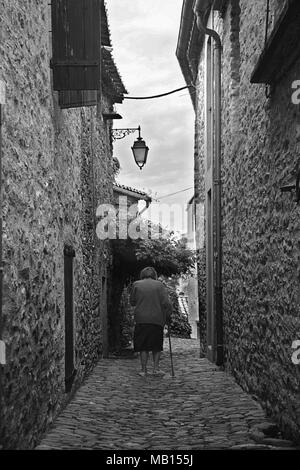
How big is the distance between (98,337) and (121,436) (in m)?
5.27

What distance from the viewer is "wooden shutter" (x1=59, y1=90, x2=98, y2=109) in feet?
20.8

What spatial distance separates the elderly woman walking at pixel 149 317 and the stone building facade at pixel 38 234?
0.75 m

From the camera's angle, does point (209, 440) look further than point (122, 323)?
No

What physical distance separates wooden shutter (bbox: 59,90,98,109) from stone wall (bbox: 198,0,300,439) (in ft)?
4.97

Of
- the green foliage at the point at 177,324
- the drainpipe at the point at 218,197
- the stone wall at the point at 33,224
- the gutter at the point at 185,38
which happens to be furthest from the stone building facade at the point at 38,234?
the green foliage at the point at 177,324

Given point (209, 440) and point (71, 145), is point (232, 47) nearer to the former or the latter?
point (71, 145)

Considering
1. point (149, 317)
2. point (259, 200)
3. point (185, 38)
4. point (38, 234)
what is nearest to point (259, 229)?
point (259, 200)

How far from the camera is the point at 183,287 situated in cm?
3312

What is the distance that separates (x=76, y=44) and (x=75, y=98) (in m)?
0.52

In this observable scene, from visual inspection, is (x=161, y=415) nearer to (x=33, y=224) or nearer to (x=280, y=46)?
(x=33, y=224)

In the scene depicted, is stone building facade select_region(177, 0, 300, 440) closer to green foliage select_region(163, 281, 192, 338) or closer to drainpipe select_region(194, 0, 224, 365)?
drainpipe select_region(194, 0, 224, 365)

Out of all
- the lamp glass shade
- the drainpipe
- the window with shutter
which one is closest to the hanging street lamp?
the lamp glass shade

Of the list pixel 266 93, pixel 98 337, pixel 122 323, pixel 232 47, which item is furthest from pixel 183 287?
pixel 266 93

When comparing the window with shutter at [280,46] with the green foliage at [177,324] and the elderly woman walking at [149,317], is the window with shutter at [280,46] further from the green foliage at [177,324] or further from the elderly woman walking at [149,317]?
the green foliage at [177,324]
